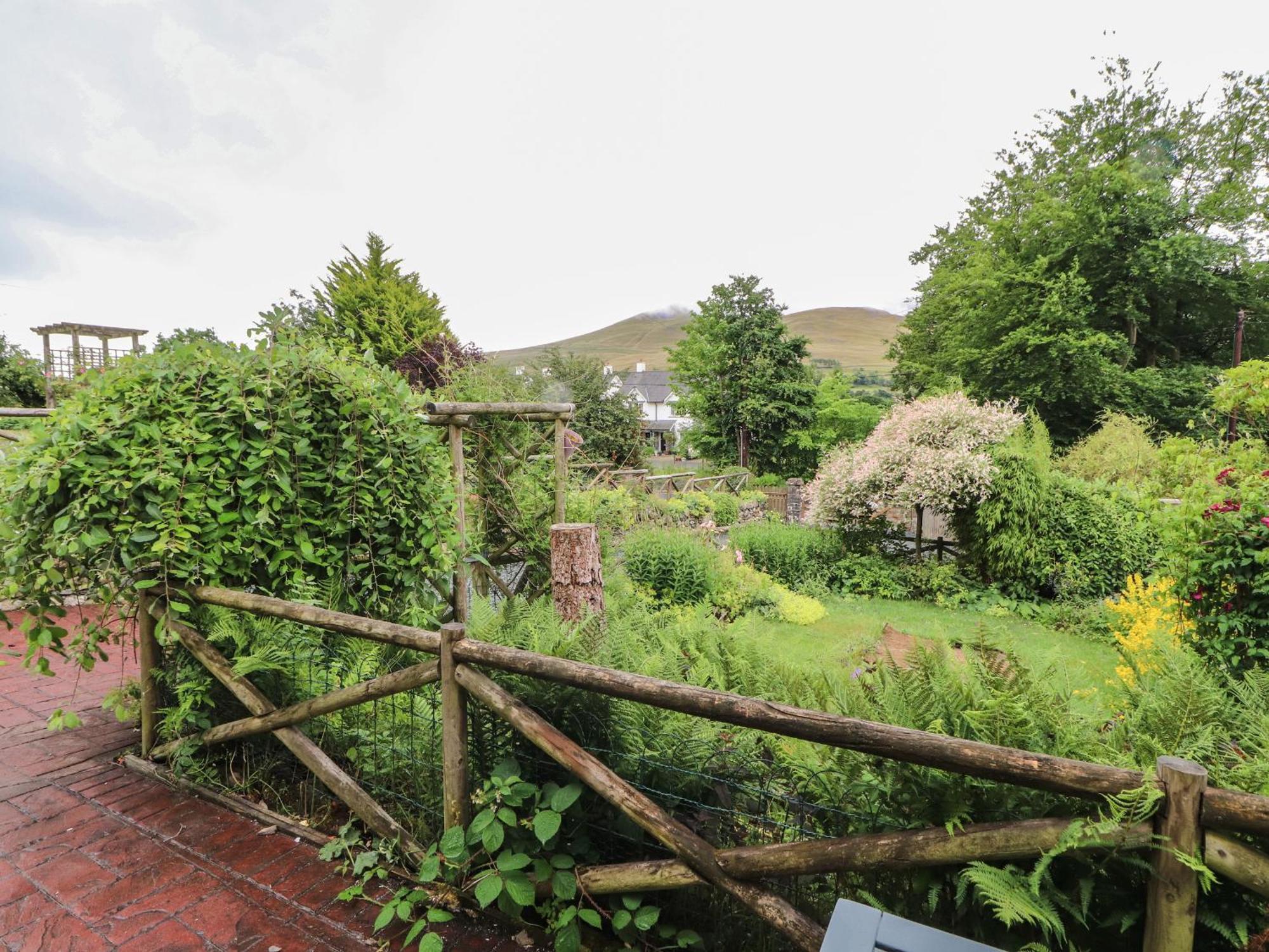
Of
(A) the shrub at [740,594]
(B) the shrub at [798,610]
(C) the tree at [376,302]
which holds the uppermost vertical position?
(C) the tree at [376,302]

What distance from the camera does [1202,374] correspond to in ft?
59.0

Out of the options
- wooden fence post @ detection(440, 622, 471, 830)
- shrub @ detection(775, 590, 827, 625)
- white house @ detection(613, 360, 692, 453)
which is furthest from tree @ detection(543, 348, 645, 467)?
wooden fence post @ detection(440, 622, 471, 830)

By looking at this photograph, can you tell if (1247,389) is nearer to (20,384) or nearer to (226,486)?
(226,486)

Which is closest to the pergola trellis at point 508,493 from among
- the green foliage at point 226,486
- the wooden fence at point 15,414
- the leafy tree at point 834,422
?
the green foliage at point 226,486

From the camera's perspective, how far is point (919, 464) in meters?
9.03

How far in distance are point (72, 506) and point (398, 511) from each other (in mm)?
1248

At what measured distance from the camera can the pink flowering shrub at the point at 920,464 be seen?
28.7ft

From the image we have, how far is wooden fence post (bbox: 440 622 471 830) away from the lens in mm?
2031

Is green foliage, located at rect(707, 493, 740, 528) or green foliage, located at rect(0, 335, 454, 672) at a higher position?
green foliage, located at rect(0, 335, 454, 672)

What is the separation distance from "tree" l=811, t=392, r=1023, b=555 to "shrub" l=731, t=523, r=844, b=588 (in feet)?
1.67

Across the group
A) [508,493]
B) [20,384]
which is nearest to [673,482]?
[508,493]

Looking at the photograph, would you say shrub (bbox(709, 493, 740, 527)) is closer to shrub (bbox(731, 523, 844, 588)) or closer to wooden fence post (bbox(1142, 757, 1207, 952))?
shrub (bbox(731, 523, 844, 588))

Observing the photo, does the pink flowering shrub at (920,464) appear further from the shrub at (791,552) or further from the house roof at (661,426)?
the house roof at (661,426)

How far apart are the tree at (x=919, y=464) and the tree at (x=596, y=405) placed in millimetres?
13781
